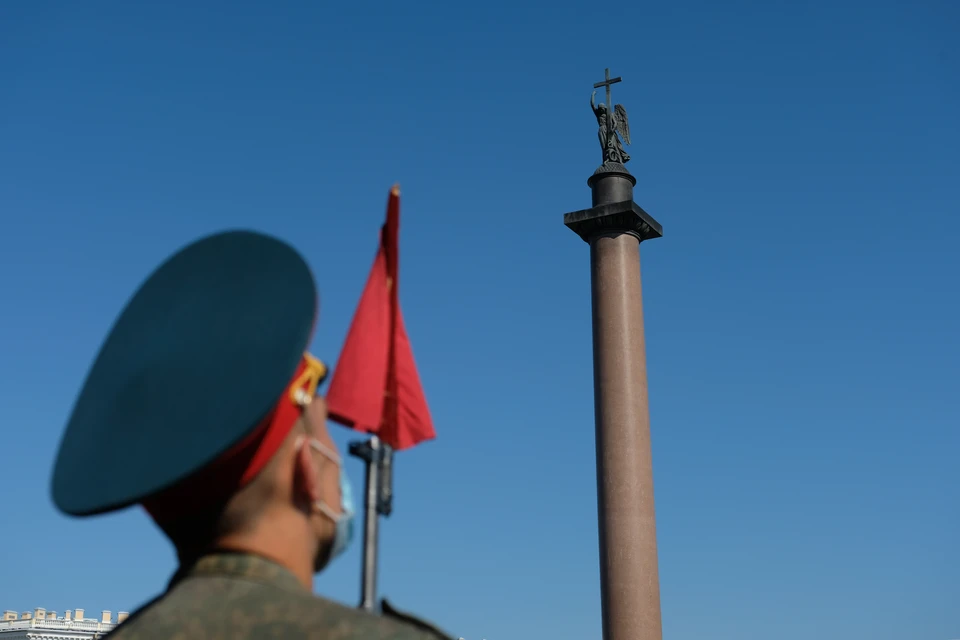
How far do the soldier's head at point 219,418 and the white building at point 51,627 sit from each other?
65.4 meters

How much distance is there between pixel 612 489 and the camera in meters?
14.8

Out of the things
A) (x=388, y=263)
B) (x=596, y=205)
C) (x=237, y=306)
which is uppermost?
(x=596, y=205)

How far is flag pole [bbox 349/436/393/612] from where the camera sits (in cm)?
349

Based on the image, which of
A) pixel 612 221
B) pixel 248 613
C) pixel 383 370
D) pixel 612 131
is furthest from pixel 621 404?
pixel 248 613

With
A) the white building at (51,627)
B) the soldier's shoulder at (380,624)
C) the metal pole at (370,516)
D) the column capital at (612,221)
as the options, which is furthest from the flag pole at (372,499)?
the white building at (51,627)

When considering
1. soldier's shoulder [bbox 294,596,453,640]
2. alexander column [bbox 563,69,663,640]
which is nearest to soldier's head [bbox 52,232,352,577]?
soldier's shoulder [bbox 294,596,453,640]

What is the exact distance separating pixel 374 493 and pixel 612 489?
11.5 metres

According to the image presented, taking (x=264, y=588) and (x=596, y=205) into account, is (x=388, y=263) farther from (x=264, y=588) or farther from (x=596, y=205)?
(x=596, y=205)

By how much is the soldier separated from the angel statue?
48.2ft

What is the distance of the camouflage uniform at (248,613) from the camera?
2.29 meters

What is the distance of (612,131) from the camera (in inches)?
690

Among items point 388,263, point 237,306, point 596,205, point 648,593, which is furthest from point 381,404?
point 596,205

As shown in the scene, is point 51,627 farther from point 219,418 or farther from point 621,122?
point 219,418

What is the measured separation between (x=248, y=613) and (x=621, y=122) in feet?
52.7
